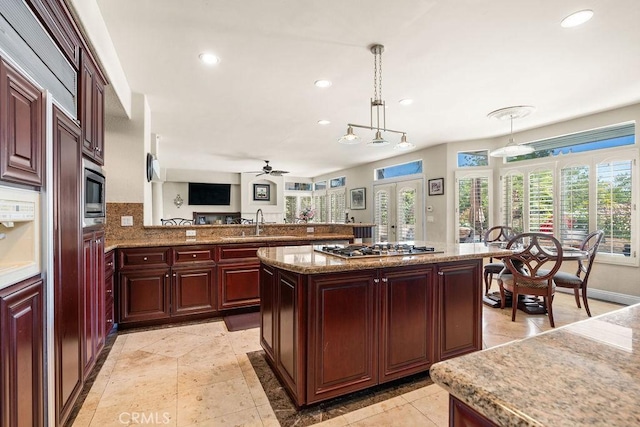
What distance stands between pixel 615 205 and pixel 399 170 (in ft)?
13.3

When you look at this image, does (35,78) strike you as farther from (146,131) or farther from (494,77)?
(494,77)

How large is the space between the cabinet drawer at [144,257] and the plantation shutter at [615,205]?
565cm

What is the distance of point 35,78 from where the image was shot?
1.33 meters

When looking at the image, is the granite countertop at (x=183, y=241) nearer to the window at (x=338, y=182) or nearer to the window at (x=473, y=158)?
the window at (x=473, y=158)

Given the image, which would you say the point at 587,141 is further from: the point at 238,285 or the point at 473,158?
the point at 238,285

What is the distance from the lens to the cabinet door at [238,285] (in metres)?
3.55

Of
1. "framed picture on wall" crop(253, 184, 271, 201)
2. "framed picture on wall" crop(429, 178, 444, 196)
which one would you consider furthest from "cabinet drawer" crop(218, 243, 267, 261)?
"framed picture on wall" crop(253, 184, 271, 201)

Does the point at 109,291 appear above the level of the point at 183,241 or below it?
below

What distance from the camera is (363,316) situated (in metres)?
1.97

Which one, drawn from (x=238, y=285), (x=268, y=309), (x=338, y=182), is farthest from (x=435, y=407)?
(x=338, y=182)

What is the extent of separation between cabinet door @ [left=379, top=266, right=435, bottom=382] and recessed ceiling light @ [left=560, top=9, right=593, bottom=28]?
81.2 inches

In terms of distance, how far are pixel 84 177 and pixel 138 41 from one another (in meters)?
1.32

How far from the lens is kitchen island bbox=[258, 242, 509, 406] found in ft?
6.04

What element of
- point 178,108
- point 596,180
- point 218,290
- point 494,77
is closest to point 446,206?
point 596,180
